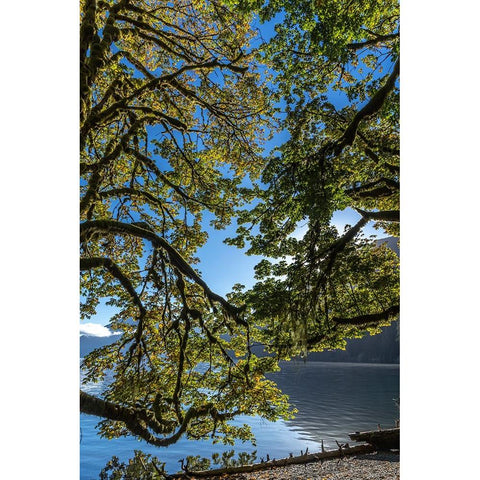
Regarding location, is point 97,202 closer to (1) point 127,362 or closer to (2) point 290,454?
(1) point 127,362

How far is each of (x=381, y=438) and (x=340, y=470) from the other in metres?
0.60

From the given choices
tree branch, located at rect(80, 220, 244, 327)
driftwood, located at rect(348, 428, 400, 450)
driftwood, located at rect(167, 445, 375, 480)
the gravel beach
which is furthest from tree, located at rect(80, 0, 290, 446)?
driftwood, located at rect(348, 428, 400, 450)

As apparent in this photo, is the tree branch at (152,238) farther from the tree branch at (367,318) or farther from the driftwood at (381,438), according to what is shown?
the driftwood at (381,438)

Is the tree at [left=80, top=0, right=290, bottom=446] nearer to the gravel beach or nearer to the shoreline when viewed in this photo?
the shoreline

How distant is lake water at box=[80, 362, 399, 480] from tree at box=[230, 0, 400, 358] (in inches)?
25.7

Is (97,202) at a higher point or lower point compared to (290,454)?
higher

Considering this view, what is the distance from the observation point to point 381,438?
3.16 meters

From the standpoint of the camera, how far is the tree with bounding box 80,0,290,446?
9.04ft

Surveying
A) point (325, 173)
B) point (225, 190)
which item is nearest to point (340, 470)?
point (325, 173)

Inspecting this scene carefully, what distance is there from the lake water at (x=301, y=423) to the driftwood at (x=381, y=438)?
0.10 metres

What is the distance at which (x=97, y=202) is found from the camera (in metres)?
2.63

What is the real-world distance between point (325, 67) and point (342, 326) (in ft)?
7.58

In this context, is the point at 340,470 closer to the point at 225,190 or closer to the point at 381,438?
the point at 381,438
